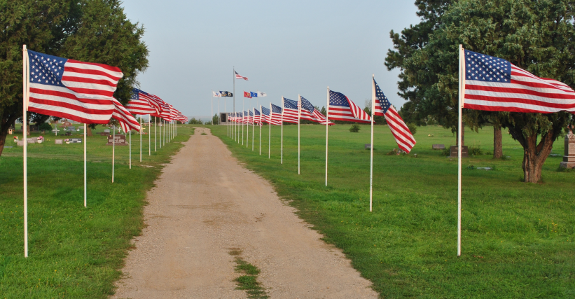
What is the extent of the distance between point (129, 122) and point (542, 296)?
1474cm

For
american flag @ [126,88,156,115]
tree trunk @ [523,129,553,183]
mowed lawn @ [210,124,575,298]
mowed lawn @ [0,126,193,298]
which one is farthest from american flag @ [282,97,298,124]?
tree trunk @ [523,129,553,183]

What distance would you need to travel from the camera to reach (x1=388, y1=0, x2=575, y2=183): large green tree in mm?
17734

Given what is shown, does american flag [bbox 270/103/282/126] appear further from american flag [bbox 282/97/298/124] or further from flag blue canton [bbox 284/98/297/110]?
american flag [bbox 282/97/298/124]

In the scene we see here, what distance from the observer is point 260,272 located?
794 cm

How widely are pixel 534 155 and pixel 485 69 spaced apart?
1266cm

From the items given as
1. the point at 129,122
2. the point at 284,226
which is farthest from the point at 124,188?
the point at 284,226

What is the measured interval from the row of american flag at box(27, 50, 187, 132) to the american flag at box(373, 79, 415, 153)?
666 cm

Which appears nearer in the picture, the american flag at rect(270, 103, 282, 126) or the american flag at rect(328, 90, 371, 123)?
the american flag at rect(328, 90, 371, 123)

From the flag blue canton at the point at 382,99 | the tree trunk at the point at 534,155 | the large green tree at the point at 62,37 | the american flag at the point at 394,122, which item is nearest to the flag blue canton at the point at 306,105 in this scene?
the large green tree at the point at 62,37

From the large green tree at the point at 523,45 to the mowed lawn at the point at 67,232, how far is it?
41.1ft

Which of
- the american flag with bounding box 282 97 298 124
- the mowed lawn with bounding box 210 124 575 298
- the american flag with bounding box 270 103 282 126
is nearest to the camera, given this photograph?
the mowed lawn with bounding box 210 124 575 298

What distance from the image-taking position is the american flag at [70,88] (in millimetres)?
9234

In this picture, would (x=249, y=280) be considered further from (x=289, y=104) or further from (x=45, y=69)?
(x=289, y=104)

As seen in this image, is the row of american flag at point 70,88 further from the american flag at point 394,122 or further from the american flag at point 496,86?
the american flag at point 496,86
